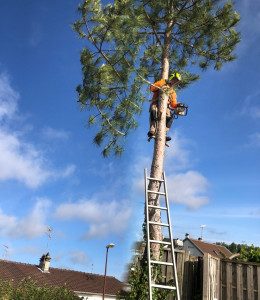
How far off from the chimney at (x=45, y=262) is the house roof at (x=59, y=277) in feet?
0.90

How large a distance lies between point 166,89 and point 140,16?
5.88 ft

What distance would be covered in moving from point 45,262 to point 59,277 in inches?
50.9

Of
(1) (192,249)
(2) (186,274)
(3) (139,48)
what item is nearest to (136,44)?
(3) (139,48)

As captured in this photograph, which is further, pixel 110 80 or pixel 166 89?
pixel 110 80

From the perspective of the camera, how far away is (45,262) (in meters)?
19.2

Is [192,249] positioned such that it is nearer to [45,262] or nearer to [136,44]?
[45,262]

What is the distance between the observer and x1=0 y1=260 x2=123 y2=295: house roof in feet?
55.5

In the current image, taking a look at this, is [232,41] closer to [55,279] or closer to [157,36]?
[157,36]

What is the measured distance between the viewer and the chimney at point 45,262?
19.0 metres

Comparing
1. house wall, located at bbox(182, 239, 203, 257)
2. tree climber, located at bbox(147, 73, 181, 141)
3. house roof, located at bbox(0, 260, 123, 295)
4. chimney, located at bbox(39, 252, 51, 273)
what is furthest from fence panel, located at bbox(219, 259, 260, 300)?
house wall, located at bbox(182, 239, 203, 257)

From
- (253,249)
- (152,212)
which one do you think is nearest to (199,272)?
(152,212)

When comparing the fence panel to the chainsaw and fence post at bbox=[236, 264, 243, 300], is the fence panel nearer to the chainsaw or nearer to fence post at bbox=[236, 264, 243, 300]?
fence post at bbox=[236, 264, 243, 300]

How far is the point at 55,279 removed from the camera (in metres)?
18.2

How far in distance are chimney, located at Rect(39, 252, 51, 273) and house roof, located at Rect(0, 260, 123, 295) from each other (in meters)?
0.27
